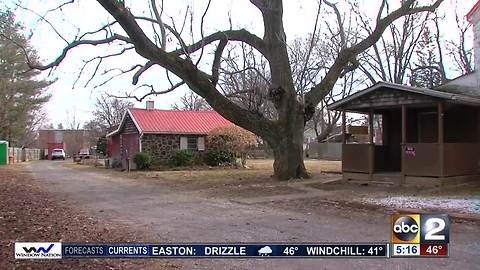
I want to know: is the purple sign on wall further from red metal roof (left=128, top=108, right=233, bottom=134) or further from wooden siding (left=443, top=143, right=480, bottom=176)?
red metal roof (left=128, top=108, right=233, bottom=134)

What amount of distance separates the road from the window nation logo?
1740 mm

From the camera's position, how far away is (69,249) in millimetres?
7168

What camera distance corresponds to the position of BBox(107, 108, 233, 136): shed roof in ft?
112

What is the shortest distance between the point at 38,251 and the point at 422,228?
5070 mm

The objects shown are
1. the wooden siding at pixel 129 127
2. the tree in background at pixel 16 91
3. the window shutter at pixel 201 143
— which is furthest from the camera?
the tree in background at pixel 16 91

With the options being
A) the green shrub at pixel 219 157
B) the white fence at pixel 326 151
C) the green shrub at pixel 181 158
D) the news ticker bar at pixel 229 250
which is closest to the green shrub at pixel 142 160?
the green shrub at pixel 181 158

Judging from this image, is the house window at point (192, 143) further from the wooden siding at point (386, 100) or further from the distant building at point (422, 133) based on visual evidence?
the wooden siding at point (386, 100)

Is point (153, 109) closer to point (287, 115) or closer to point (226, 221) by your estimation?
point (287, 115)

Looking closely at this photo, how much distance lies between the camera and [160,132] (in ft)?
110

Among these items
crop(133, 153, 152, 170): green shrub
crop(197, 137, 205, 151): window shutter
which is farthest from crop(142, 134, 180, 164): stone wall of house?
crop(197, 137, 205, 151): window shutter

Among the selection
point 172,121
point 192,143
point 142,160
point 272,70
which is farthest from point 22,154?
point 272,70

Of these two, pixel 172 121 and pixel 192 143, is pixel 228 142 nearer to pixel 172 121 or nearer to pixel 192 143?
pixel 192 143

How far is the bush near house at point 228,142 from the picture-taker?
33.7m

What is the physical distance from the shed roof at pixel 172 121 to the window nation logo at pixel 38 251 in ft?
85.7
